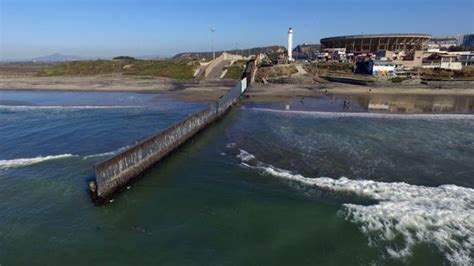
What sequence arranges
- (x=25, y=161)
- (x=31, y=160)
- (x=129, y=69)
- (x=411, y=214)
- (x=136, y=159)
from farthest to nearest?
1. (x=129, y=69)
2. (x=31, y=160)
3. (x=25, y=161)
4. (x=136, y=159)
5. (x=411, y=214)

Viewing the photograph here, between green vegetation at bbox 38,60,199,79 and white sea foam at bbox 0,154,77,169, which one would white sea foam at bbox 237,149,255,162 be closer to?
white sea foam at bbox 0,154,77,169

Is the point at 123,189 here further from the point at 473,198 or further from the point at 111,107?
the point at 111,107

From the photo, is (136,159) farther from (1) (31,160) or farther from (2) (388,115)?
(2) (388,115)

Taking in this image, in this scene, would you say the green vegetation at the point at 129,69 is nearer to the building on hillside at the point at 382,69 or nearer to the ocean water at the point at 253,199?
the building on hillside at the point at 382,69

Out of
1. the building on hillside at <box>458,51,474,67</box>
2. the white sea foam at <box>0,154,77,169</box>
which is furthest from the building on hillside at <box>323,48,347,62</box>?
the white sea foam at <box>0,154,77,169</box>

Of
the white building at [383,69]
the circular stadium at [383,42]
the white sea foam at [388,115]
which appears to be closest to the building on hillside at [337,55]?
the circular stadium at [383,42]

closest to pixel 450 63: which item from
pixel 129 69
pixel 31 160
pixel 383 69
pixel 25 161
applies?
pixel 383 69

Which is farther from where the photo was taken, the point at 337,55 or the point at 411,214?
the point at 337,55
